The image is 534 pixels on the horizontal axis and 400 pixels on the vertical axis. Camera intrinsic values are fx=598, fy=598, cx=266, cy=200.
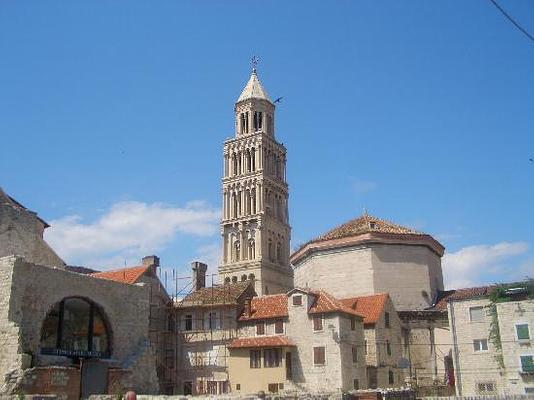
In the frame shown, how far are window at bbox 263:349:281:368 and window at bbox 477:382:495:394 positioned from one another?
13.5m

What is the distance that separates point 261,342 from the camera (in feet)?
138

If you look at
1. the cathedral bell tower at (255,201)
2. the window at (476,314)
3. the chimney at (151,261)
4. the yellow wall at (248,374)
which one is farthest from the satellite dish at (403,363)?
the cathedral bell tower at (255,201)

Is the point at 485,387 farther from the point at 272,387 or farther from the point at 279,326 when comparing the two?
the point at 279,326

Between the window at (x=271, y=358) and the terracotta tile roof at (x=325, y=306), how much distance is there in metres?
3.76

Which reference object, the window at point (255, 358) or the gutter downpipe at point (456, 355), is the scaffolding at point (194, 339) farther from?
the gutter downpipe at point (456, 355)

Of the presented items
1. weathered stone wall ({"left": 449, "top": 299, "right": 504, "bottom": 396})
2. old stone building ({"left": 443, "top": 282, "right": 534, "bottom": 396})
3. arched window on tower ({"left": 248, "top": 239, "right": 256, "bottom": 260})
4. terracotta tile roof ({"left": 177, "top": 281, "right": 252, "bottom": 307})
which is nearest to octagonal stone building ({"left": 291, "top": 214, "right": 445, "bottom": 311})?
old stone building ({"left": 443, "top": 282, "right": 534, "bottom": 396})

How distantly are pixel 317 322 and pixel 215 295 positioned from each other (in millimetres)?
10699

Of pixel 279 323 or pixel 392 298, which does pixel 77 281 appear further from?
pixel 392 298

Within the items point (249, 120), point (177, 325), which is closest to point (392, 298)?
point (177, 325)

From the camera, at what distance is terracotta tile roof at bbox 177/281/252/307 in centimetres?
4691

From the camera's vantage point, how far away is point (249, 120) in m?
81.9

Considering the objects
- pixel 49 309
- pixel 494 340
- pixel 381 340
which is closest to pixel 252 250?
pixel 381 340

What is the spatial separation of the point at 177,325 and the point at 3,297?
18492 millimetres

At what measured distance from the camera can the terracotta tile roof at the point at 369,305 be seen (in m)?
43.6
